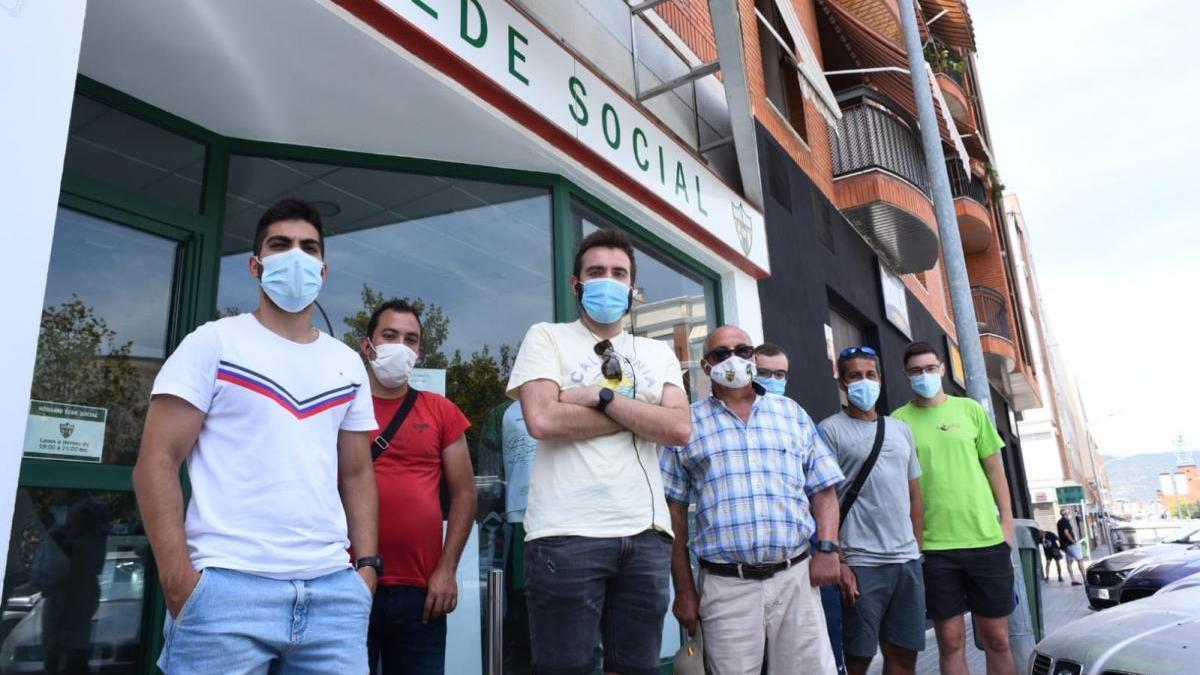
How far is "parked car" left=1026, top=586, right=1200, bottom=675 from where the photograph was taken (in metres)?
2.99

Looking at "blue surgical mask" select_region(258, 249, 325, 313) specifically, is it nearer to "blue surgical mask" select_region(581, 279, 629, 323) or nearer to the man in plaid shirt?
"blue surgical mask" select_region(581, 279, 629, 323)

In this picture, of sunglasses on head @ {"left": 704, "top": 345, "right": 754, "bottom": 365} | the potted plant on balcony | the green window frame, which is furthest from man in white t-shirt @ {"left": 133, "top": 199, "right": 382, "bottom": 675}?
the potted plant on balcony

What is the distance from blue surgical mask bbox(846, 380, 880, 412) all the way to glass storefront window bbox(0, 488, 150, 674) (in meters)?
3.33

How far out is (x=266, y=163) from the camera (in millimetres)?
4258

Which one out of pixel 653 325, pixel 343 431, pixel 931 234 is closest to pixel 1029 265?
pixel 931 234

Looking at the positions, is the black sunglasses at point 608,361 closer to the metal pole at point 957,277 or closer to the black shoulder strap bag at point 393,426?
the black shoulder strap bag at point 393,426

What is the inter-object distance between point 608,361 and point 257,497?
122 cm

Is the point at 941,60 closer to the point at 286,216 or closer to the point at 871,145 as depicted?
the point at 871,145

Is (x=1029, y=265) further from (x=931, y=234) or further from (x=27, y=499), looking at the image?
(x=27, y=499)

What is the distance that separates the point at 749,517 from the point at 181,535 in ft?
6.41

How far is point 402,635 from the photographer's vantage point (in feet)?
9.12

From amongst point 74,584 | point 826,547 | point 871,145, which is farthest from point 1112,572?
point 74,584

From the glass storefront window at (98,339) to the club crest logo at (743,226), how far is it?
454cm

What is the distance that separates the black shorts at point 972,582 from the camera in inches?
158
